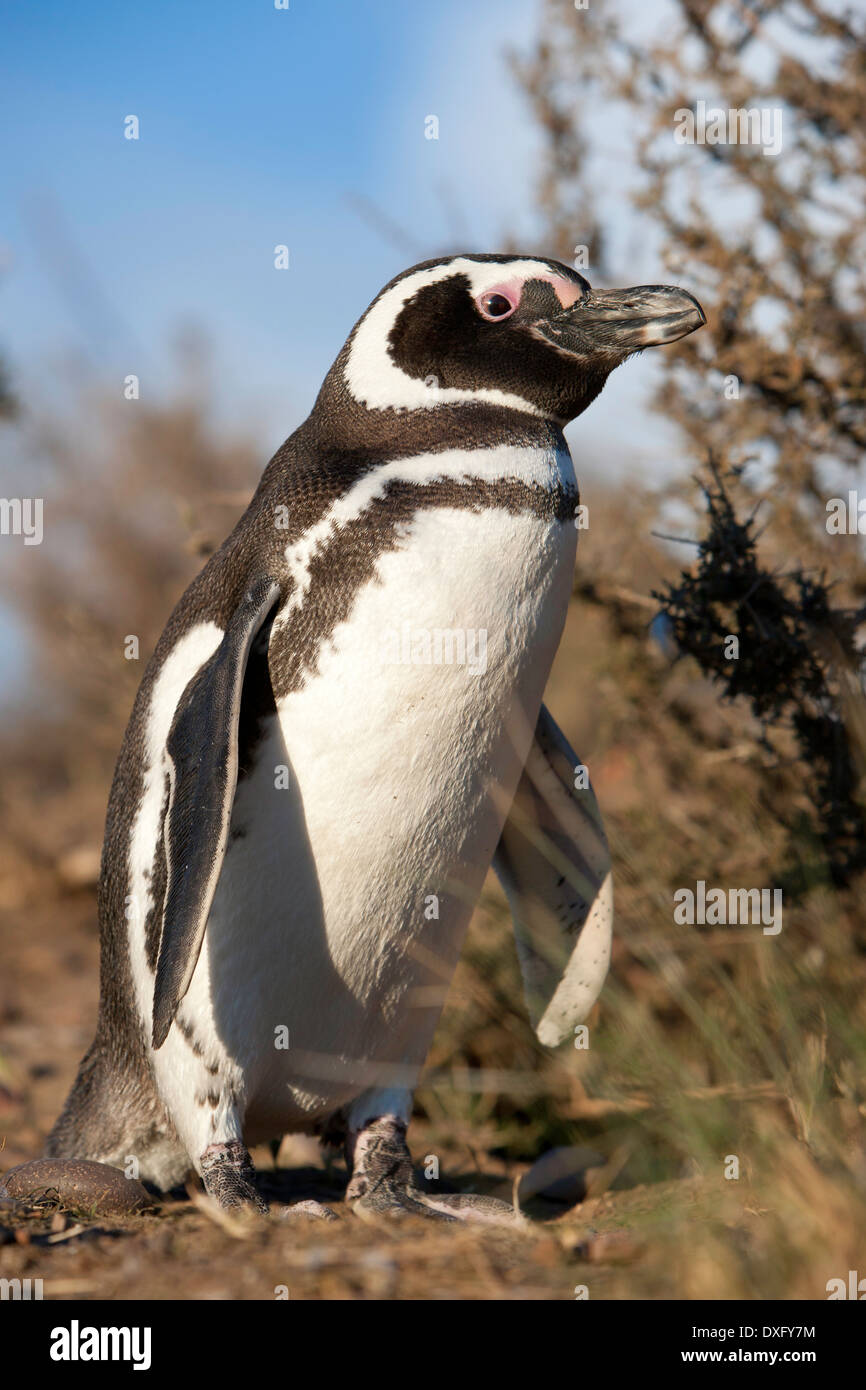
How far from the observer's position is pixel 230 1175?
85.8 inches

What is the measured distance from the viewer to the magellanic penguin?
6.93ft

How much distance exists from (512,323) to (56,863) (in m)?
4.33

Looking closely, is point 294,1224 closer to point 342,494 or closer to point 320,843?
point 320,843

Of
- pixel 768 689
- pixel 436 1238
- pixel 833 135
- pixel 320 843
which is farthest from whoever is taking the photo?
pixel 833 135

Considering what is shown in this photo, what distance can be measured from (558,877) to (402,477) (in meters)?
0.99

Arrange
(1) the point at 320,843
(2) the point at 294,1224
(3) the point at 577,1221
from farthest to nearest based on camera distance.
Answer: (3) the point at 577,1221
(1) the point at 320,843
(2) the point at 294,1224

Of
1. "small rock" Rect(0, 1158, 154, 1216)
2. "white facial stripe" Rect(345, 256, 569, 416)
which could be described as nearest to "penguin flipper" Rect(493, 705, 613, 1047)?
"white facial stripe" Rect(345, 256, 569, 416)

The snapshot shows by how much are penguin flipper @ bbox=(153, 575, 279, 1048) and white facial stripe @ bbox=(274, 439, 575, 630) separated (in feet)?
0.24

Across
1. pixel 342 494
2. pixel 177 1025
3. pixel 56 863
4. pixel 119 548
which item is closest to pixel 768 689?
pixel 342 494

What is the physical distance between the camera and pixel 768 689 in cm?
275
